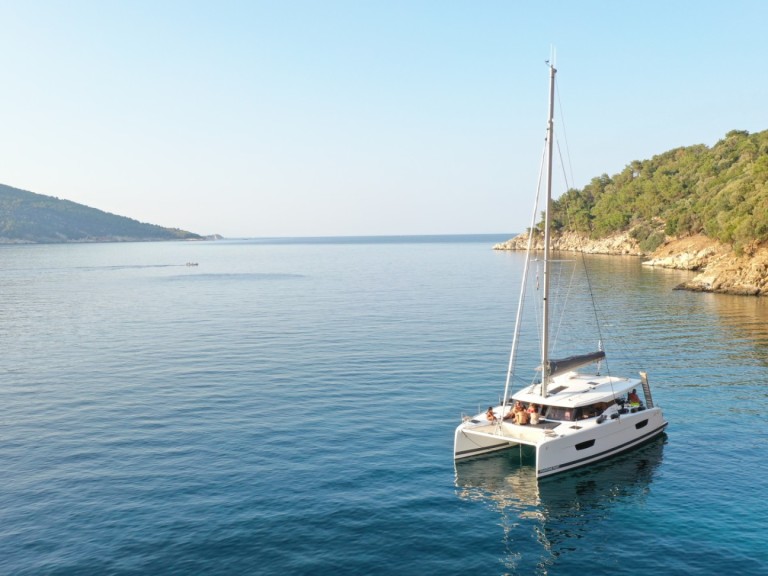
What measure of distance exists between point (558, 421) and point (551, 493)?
4.32m

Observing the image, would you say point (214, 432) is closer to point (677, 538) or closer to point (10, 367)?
point (677, 538)

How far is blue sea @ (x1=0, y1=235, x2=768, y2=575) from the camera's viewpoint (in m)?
21.2

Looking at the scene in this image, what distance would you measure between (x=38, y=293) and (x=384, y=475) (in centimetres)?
9645

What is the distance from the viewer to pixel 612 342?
5559cm

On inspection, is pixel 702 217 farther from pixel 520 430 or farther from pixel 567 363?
pixel 520 430

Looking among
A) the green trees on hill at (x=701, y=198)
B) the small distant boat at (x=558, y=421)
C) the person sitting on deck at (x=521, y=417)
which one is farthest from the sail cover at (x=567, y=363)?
the green trees on hill at (x=701, y=198)

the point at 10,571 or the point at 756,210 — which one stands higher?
the point at 756,210

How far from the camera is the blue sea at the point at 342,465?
2120cm

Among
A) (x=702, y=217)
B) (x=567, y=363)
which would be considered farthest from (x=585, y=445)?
(x=702, y=217)

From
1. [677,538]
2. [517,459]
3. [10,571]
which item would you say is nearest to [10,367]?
[10,571]

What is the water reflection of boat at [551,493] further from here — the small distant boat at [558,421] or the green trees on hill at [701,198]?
the green trees on hill at [701,198]

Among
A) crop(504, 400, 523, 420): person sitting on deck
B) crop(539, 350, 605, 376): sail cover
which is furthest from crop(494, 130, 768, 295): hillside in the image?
crop(504, 400, 523, 420): person sitting on deck

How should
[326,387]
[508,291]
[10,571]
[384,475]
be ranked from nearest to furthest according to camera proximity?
[10,571], [384,475], [326,387], [508,291]

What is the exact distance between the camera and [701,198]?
135375 millimetres
